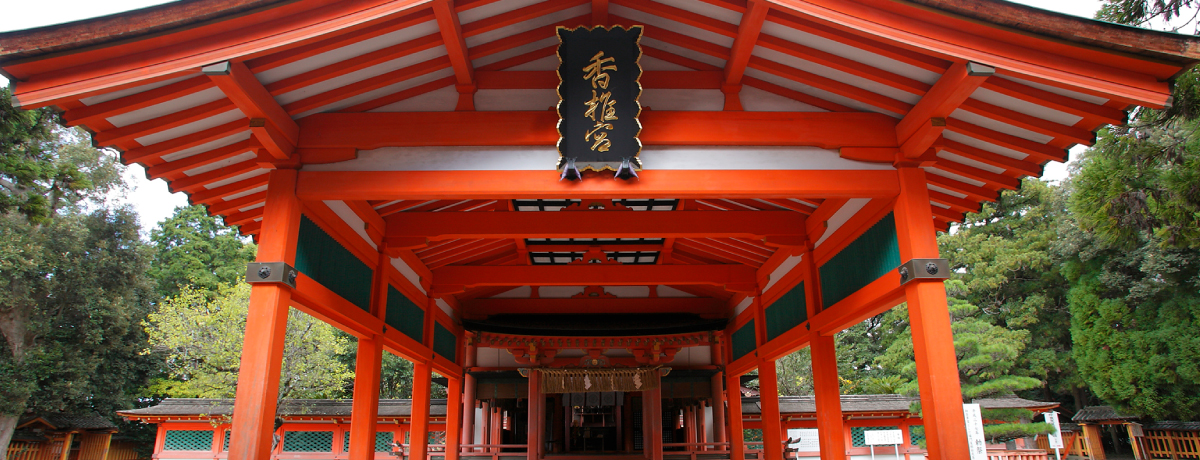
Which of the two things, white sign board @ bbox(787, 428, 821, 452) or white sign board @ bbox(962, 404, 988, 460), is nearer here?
white sign board @ bbox(962, 404, 988, 460)

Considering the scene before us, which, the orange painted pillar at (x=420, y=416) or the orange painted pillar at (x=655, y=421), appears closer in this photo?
the orange painted pillar at (x=420, y=416)

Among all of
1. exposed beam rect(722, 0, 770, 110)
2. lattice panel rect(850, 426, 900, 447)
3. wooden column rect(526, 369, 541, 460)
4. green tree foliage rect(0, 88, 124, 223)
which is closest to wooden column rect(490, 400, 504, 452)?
wooden column rect(526, 369, 541, 460)

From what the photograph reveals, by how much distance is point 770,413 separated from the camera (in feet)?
31.2

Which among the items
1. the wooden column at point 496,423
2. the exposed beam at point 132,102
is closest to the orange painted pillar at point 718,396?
the wooden column at point 496,423

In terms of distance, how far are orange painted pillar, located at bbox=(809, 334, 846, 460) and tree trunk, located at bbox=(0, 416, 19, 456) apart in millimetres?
21158

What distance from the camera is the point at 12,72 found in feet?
12.6

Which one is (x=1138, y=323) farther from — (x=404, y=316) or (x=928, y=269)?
(x=404, y=316)

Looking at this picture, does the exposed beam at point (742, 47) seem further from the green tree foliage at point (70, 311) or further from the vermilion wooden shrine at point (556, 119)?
the green tree foliage at point (70, 311)

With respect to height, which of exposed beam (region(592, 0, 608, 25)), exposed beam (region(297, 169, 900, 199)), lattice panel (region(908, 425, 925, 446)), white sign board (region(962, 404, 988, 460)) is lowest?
lattice panel (region(908, 425, 925, 446))

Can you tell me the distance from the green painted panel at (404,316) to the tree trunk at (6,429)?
15.9 m

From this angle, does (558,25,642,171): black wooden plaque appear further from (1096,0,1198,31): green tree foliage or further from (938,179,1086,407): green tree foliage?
(938,179,1086,407): green tree foliage

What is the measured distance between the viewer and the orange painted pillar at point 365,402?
680cm

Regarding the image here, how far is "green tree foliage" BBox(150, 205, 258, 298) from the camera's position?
2703 cm

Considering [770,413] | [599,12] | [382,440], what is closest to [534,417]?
[770,413]
